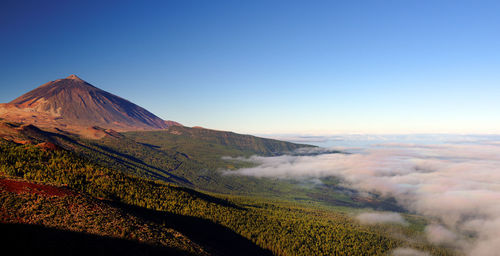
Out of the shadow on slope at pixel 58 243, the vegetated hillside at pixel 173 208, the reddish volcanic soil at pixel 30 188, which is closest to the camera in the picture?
the shadow on slope at pixel 58 243

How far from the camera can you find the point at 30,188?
170 ft

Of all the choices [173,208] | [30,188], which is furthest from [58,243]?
[173,208]

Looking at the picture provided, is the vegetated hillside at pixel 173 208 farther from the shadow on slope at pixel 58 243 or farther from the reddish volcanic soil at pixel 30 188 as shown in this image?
the shadow on slope at pixel 58 243

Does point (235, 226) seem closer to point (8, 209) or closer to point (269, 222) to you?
point (269, 222)

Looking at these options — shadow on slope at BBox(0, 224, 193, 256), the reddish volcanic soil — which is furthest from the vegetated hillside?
shadow on slope at BBox(0, 224, 193, 256)

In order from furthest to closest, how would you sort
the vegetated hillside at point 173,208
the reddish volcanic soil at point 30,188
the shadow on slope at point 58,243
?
the vegetated hillside at point 173,208
the reddish volcanic soil at point 30,188
the shadow on slope at point 58,243

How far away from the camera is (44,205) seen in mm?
47938

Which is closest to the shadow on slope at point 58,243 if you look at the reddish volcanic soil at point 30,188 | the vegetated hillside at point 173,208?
the reddish volcanic soil at point 30,188

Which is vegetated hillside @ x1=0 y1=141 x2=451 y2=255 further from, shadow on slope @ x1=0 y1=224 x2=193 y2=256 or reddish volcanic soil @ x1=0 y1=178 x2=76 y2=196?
shadow on slope @ x1=0 y1=224 x2=193 y2=256

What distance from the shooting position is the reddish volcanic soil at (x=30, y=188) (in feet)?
161

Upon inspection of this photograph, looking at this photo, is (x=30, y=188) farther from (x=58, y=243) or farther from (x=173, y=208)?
(x=173, y=208)

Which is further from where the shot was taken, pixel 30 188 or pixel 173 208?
→ pixel 173 208

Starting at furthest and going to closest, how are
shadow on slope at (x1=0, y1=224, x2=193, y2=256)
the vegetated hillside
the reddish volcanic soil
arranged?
the vegetated hillside
the reddish volcanic soil
shadow on slope at (x1=0, y1=224, x2=193, y2=256)

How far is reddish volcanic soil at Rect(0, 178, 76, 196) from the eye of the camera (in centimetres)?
4921
